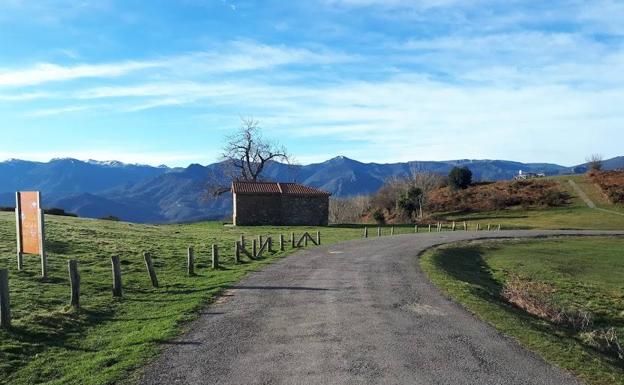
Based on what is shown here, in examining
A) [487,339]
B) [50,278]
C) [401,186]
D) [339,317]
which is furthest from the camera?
[401,186]

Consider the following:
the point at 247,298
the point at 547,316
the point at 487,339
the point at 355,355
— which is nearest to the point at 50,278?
the point at 247,298

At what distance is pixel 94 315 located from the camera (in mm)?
11383

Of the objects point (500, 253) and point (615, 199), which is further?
point (615, 199)

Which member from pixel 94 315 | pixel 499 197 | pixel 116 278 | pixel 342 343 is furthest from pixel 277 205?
pixel 342 343

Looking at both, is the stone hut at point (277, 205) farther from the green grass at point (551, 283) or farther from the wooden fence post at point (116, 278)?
the wooden fence post at point (116, 278)

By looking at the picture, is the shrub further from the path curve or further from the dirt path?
the dirt path

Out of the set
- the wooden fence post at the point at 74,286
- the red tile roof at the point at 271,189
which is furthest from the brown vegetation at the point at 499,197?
the wooden fence post at the point at 74,286

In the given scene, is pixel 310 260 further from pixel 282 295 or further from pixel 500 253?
pixel 500 253

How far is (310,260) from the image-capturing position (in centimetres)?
2142

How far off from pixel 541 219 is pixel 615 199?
16.5 meters

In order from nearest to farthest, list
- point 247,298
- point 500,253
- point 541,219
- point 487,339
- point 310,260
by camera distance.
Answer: point 487,339 → point 247,298 → point 310,260 → point 500,253 → point 541,219

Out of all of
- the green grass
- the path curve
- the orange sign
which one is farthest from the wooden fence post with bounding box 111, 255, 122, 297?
the green grass

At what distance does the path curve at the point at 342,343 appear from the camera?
23.7 ft

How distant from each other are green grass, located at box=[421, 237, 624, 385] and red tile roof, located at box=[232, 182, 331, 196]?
2543cm
